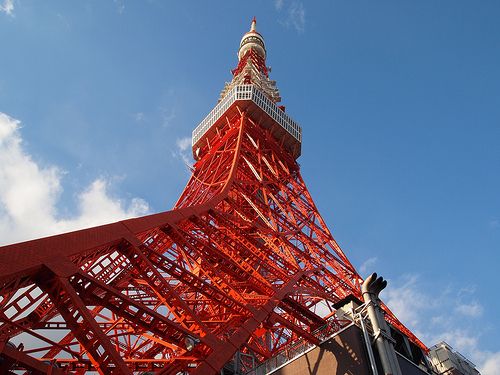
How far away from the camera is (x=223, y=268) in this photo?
13172 millimetres

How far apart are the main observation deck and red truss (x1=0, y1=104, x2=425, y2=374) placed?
0.46 m

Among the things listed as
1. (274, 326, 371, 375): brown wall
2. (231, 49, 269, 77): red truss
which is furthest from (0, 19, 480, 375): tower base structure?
(231, 49, 269, 77): red truss

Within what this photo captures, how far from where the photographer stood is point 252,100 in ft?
85.8

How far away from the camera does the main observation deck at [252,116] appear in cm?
2623

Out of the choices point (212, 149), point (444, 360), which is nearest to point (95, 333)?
point (444, 360)

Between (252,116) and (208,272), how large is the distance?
47.8 feet

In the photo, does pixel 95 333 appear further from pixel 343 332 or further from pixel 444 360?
pixel 444 360

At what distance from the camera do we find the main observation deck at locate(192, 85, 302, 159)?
26234mm

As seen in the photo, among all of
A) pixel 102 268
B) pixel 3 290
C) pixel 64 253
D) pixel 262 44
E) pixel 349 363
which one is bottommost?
pixel 349 363

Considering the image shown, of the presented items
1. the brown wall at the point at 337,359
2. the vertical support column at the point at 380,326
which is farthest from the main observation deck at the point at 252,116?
the brown wall at the point at 337,359

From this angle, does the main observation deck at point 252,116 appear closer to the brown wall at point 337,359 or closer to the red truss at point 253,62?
the red truss at point 253,62

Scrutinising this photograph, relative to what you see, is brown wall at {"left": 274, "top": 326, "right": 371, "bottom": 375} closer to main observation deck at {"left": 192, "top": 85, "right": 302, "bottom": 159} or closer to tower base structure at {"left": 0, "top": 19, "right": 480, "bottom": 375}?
tower base structure at {"left": 0, "top": 19, "right": 480, "bottom": 375}

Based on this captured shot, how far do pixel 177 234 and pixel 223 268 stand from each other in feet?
5.91

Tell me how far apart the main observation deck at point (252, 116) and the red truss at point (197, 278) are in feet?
1.51
